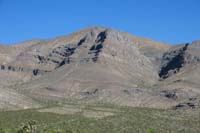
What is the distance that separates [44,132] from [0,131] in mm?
12431

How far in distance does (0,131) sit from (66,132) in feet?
66.9

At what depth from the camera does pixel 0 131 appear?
546 feet

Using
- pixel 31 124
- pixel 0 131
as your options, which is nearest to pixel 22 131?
pixel 31 124

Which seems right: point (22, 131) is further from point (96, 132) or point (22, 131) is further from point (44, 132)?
point (96, 132)

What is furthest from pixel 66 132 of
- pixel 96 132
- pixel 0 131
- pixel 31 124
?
pixel 96 132

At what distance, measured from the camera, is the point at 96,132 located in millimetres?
195500

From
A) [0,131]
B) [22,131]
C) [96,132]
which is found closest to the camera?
[22,131]

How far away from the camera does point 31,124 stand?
157500 mm

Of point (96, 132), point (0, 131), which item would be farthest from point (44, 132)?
point (96, 132)

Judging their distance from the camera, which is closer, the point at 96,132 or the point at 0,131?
the point at 0,131

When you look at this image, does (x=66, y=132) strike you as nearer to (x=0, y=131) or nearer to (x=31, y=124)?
(x=31, y=124)

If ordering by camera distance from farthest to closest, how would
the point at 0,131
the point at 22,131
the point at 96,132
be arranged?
the point at 96,132 < the point at 0,131 < the point at 22,131

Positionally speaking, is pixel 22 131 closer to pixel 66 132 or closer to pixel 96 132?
pixel 66 132

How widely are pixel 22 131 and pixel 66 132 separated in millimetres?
13510
